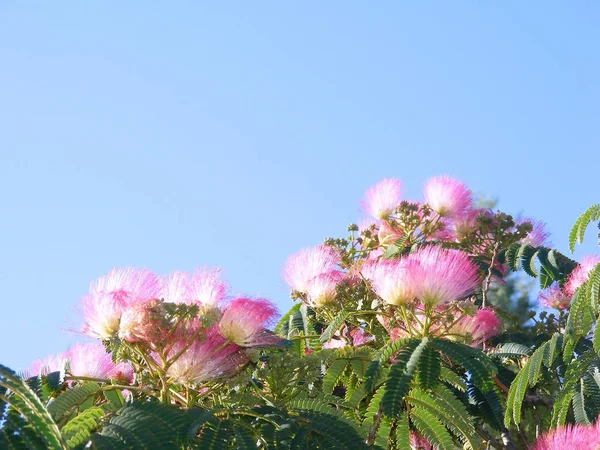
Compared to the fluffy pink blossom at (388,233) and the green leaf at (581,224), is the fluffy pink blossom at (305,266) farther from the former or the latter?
the green leaf at (581,224)

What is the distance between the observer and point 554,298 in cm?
545

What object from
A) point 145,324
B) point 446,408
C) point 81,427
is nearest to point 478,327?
point 446,408

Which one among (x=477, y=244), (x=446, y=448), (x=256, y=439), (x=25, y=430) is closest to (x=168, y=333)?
(x=256, y=439)

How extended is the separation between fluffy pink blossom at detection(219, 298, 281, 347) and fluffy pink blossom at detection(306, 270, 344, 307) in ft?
2.85

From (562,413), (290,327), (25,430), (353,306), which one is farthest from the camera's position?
(290,327)

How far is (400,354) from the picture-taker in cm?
340

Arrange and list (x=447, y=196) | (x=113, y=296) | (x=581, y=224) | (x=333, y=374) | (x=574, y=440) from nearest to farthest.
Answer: (x=574, y=440) < (x=113, y=296) < (x=581, y=224) < (x=333, y=374) < (x=447, y=196)

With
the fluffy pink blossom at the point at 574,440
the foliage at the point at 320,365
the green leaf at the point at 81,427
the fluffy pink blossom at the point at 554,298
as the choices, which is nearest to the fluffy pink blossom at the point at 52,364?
the foliage at the point at 320,365

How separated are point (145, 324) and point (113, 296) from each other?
0.26 m

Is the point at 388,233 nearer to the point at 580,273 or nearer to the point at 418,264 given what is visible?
the point at 580,273

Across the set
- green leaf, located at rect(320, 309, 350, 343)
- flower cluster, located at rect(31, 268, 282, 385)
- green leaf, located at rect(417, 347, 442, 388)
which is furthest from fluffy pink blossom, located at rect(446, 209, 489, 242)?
green leaf, located at rect(417, 347, 442, 388)

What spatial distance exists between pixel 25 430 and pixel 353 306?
7.46 feet

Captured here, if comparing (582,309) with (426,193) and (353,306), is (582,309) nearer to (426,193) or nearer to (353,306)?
(353,306)

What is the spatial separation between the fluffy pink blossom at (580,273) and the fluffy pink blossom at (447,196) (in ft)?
2.52
